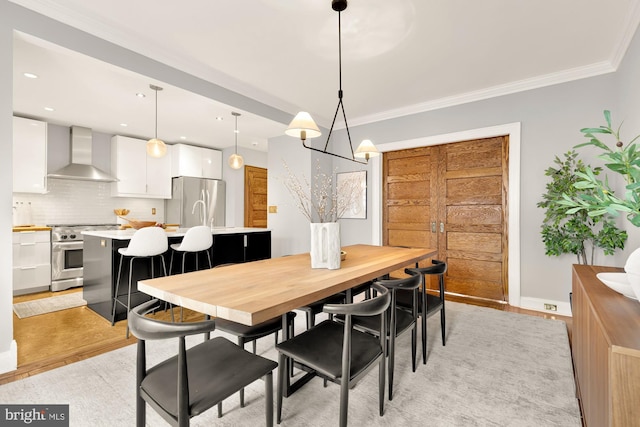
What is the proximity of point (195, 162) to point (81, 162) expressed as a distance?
178 centimetres

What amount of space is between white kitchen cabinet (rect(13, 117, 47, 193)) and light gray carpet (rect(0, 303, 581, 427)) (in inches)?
134

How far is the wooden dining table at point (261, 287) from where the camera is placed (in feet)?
3.86

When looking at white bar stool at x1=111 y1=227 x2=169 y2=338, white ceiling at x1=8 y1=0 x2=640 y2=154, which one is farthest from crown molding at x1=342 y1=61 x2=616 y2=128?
white bar stool at x1=111 y1=227 x2=169 y2=338

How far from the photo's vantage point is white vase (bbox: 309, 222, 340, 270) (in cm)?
186

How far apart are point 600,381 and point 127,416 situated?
85.5 inches

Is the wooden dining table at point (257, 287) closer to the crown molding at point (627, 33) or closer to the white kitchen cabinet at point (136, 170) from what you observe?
the crown molding at point (627, 33)

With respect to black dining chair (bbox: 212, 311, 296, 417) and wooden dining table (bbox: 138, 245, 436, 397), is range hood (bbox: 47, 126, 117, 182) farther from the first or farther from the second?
black dining chair (bbox: 212, 311, 296, 417)

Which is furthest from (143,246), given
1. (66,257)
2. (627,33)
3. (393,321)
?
(627,33)

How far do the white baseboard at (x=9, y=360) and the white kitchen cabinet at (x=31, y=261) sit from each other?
8.68ft

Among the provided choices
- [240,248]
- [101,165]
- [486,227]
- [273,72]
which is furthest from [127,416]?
[101,165]

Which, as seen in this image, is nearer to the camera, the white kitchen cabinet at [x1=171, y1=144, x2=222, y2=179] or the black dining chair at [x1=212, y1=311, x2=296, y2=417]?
the black dining chair at [x1=212, y1=311, x2=296, y2=417]

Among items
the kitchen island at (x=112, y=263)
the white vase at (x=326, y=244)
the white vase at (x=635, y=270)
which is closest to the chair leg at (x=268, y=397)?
the white vase at (x=326, y=244)

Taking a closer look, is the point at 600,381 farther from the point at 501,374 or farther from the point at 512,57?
the point at 512,57

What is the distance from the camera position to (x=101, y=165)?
17.0ft
